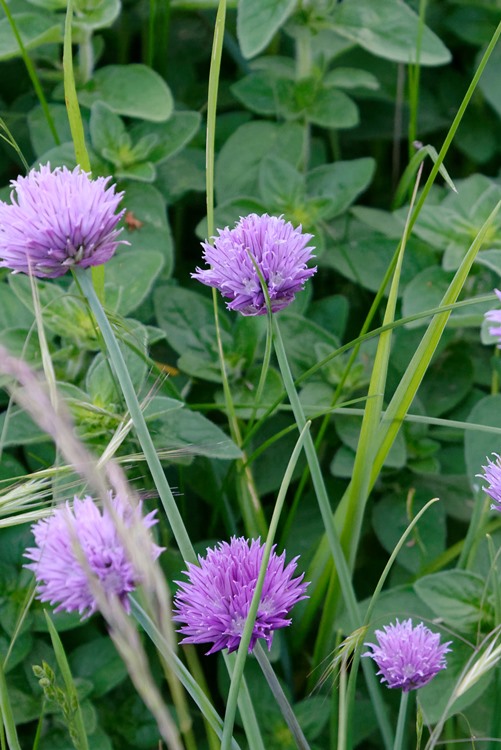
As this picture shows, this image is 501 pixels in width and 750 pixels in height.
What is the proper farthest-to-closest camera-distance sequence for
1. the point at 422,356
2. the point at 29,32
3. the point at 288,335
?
the point at 29,32 → the point at 288,335 → the point at 422,356

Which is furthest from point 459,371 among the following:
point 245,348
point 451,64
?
point 451,64

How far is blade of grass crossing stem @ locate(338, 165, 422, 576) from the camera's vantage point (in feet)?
2.23

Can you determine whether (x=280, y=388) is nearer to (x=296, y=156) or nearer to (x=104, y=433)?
(x=104, y=433)

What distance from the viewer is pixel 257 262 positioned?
1.76 feet

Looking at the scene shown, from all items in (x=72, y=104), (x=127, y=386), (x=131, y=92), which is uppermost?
(x=131, y=92)

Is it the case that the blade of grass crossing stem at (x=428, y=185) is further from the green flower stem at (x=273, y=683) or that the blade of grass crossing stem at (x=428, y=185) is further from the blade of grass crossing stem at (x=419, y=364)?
the green flower stem at (x=273, y=683)

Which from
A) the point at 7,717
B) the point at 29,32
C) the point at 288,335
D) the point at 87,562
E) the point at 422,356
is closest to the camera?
the point at 87,562

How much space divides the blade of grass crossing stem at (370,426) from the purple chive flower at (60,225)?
0.82 ft

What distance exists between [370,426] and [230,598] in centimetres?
22

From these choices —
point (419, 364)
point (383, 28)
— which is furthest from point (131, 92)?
point (419, 364)

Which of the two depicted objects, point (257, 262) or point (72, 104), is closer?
point (257, 262)

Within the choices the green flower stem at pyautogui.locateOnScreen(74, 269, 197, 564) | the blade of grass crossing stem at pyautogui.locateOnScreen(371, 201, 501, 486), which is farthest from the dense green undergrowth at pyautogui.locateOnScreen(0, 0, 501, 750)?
the green flower stem at pyautogui.locateOnScreen(74, 269, 197, 564)

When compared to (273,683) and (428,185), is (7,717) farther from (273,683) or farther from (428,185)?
(428,185)

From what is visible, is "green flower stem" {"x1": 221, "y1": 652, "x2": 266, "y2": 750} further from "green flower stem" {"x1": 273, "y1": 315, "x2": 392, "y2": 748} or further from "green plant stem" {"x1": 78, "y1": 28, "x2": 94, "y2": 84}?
A: "green plant stem" {"x1": 78, "y1": 28, "x2": 94, "y2": 84}
